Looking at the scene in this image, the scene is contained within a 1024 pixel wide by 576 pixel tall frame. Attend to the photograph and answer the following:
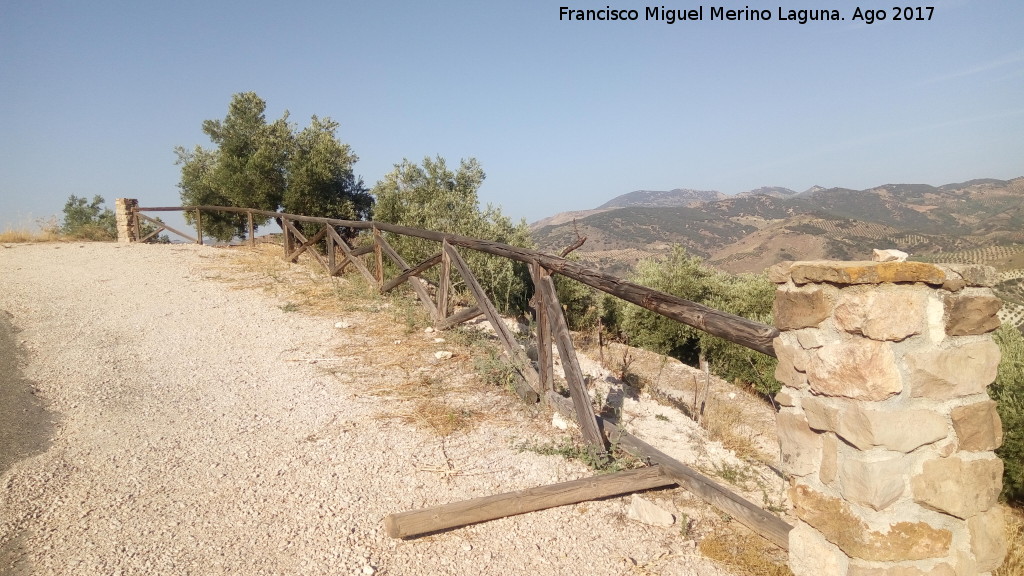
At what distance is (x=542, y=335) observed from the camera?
4859 millimetres

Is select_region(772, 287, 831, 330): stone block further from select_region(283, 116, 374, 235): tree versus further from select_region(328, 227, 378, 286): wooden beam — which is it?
select_region(283, 116, 374, 235): tree

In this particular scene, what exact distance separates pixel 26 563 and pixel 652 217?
83624 mm

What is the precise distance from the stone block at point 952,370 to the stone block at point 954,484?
0.26 m

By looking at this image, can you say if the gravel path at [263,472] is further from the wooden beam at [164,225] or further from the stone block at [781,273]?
the wooden beam at [164,225]

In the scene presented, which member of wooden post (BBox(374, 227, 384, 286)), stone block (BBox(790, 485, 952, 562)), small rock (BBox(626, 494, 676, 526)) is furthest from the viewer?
wooden post (BBox(374, 227, 384, 286))

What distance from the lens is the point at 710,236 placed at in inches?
2862

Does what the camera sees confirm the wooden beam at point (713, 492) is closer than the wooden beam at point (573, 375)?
Yes

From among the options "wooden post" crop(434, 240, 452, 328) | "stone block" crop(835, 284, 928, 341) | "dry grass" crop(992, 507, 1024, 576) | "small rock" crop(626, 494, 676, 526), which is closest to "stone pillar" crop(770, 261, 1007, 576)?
"stone block" crop(835, 284, 928, 341)

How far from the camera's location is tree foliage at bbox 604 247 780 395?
11023 mm

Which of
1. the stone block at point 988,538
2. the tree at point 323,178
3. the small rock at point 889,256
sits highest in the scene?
the tree at point 323,178

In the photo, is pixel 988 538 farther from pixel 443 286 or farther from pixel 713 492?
pixel 443 286

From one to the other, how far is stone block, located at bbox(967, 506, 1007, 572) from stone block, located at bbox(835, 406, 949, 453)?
0.41 metres

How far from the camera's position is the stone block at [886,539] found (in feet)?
7.14

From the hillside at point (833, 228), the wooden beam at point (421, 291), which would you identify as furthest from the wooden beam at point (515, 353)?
the hillside at point (833, 228)
